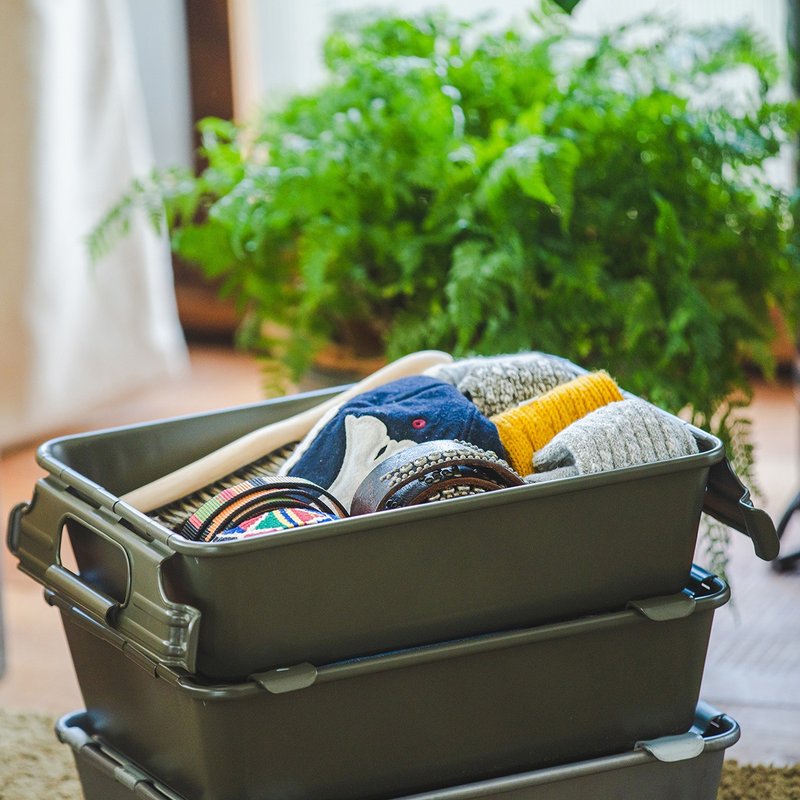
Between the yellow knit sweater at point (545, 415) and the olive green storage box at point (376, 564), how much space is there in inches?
3.9

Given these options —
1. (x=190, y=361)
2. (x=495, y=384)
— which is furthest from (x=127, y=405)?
(x=495, y=384)

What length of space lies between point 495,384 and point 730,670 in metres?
0.65

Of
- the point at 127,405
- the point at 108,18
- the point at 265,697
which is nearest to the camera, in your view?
the point at 265,697

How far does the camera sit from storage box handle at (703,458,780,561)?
966 mm

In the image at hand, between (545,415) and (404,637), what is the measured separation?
9.3 inches

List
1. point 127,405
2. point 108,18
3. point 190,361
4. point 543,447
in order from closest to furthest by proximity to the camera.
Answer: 1. point 543,447
2. point 108,18
3. point 127,405
4. point 190,361

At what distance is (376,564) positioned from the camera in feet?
2.84

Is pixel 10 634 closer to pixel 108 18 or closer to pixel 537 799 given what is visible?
pixel 537 799

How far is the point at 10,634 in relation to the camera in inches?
66.4

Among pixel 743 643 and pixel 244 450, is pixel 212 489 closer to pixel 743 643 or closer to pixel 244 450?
pixel 244 450

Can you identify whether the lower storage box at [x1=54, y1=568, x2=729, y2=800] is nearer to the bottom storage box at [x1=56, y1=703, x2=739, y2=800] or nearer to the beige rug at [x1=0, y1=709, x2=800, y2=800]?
the bottom storage box at [x1=56, y1=703, x2=739, y2=800]

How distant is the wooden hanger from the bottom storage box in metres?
0.21

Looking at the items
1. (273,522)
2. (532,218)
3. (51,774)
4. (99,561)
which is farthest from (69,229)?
(273,522)

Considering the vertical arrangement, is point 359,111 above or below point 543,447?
above
